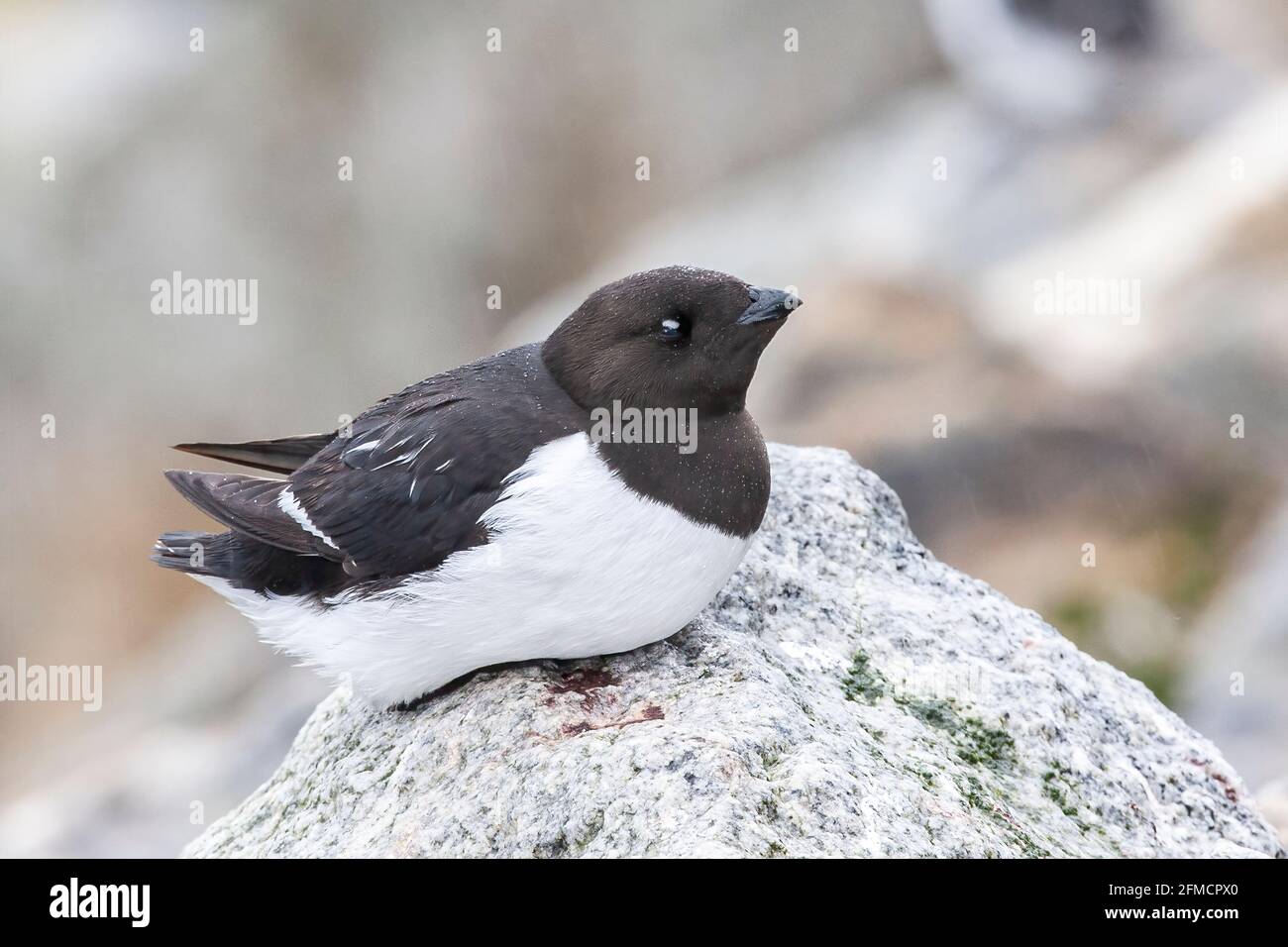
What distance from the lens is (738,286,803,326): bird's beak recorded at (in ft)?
15.9

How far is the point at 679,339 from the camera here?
4902 mm

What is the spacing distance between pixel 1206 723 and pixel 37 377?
14.0 meters

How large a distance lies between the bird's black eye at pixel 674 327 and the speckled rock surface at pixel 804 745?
3.77 ft

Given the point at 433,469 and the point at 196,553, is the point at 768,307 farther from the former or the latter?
the point at 196,553

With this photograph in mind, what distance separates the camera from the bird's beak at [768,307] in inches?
190

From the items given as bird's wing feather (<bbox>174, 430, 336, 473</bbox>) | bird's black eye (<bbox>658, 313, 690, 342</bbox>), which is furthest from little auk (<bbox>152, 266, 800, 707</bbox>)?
bird's wing feather (<bbox>174, 430, 336, 473</bbox>)

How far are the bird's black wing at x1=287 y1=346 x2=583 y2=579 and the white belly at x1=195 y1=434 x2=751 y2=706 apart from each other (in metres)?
0.08

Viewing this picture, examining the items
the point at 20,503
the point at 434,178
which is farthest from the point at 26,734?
the point at 434,178

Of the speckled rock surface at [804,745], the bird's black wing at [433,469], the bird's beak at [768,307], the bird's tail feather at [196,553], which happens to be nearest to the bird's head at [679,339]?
the bird's beak at [768,307]

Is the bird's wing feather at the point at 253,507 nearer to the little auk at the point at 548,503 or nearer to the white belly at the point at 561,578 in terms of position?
the little auk at the point at 548,503

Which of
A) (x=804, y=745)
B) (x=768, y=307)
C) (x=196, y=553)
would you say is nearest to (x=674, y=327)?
(x=768, y=307)

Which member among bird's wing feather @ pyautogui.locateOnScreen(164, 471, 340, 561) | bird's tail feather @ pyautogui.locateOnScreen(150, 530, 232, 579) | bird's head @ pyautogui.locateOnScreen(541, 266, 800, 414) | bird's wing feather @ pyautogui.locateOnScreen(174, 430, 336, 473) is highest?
bird's head @ pyautogui.locateOnScreen(541, 266, 800, 414)

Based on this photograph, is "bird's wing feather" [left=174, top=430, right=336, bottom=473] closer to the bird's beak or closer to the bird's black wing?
the bird's black wing

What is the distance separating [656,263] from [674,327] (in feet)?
46.8
